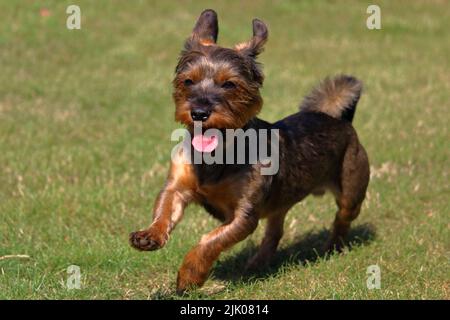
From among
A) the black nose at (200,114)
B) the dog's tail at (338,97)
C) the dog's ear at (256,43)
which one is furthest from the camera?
the dog's tail at (338,97)

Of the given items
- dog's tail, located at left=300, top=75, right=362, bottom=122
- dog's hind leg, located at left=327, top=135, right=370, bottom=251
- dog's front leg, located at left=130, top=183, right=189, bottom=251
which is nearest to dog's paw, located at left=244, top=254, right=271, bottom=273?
dog's hind leg, located at left=327, top=135, right=370, bottom=251

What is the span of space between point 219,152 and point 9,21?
11225 millimetres

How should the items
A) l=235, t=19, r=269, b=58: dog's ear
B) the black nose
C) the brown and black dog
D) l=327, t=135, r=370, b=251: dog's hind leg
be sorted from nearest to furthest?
the black nose
the brown and black dog
l=235, t=19, r=269, b=58: dog's ear
l=327, t=135, r=370, b=251: dog's hind leg

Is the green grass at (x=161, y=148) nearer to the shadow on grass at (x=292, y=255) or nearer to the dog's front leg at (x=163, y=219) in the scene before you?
the shadow on grass at (x=292, y=255)

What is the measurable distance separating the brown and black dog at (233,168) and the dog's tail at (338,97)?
0.91ft

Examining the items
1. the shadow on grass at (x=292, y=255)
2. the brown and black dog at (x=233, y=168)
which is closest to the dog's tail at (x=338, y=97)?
the brown and black dog at (x=233, y=168)

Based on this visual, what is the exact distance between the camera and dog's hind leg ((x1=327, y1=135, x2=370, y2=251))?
7.14 metres

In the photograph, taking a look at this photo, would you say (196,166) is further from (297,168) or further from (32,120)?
(32,120)

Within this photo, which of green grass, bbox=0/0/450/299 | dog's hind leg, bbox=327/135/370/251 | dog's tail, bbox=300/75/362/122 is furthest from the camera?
dog's tail, bbox=300/75/362/122

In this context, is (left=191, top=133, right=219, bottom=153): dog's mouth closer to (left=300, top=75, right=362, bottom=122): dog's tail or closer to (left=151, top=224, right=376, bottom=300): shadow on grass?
(left=151, top=224, right=376, bottom=300): shadow on grass

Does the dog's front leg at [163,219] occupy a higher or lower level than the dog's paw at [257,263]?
higher

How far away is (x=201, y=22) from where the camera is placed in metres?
6.39

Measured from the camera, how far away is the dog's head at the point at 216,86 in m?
5.50

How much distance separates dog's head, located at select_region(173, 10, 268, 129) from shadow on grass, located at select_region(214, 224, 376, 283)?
4.64 feet
